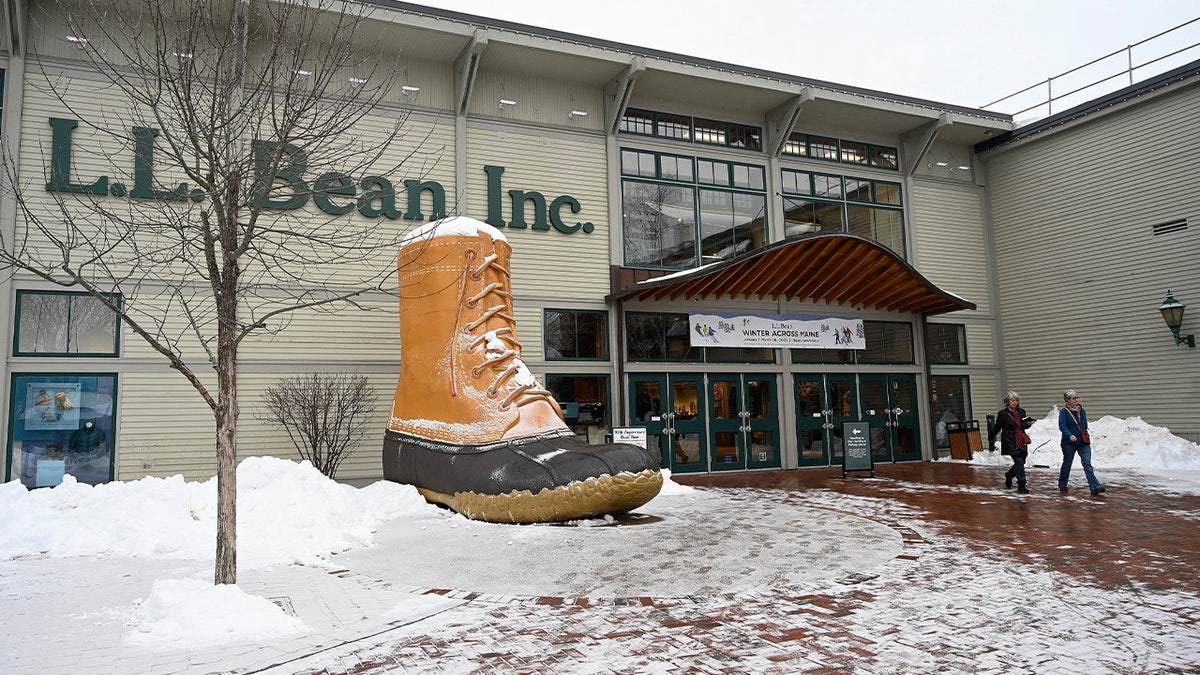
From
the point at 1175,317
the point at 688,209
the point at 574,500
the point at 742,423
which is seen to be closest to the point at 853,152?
the point at 688,209

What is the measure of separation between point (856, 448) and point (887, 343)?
14.9 feet

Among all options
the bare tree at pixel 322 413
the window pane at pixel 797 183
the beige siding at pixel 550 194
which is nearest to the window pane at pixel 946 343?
the window pane at pixel 797 183

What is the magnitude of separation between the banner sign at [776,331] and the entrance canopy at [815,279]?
17.5 inches

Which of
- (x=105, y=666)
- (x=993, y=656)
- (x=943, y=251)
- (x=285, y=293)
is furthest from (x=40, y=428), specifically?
(x=943, y=251)

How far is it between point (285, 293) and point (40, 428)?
12.2ft

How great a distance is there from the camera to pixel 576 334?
554 inches

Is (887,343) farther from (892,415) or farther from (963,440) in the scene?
(963,440)

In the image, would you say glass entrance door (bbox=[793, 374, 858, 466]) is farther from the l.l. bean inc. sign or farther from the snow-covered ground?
the snow-covered ground

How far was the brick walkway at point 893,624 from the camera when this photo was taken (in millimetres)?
3621

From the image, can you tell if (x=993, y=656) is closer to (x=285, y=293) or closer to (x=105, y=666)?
(x=105, y=666)

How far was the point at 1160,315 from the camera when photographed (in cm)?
1560

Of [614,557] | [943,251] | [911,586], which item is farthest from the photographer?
[943,251]

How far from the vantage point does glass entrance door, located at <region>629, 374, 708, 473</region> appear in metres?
14.3

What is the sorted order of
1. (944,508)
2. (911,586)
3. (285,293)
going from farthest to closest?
(285,293), (944,508), (911,586)
